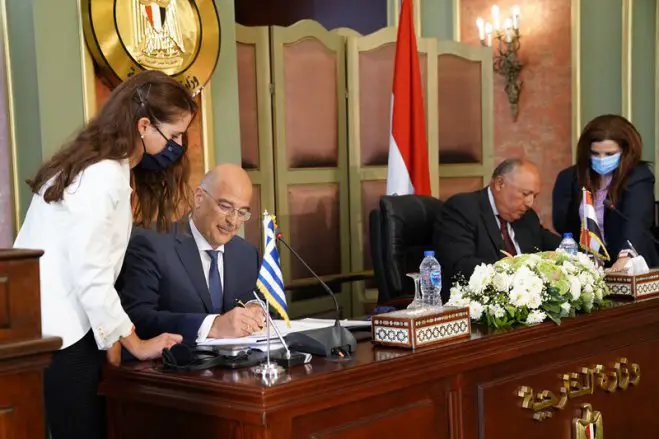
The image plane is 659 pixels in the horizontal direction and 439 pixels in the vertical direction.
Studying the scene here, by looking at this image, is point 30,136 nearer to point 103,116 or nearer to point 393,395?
point 103,116

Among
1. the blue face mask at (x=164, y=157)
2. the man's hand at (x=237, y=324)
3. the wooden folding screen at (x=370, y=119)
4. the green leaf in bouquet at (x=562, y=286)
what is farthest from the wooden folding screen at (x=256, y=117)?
the blue face mask at (x=164, y=157)

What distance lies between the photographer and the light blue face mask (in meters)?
4.39

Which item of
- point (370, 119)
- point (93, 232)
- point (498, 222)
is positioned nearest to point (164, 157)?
point (93, 232)

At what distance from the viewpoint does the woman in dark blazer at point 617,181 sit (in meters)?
4.38

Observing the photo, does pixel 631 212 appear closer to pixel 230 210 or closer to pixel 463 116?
pixel 463 116

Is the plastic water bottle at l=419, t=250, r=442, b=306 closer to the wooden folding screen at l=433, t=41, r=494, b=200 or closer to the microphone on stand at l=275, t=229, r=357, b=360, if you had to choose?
the microphone on stand at l=275, t=229, r=357, b=360

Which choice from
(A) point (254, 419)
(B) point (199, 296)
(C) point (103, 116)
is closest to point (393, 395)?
(A) point (254, 419)

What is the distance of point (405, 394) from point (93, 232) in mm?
907

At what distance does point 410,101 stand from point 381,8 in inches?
65.4

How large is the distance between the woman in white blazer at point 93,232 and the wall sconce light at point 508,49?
518 centimetres

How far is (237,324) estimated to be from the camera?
2.68 metres

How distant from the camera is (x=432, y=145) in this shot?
587cm

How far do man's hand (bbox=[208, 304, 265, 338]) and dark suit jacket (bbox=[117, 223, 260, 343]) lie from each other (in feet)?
0.17

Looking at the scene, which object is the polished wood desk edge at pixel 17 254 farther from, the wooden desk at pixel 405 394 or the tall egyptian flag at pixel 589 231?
the tall egyptian flag at pixel 589 231
